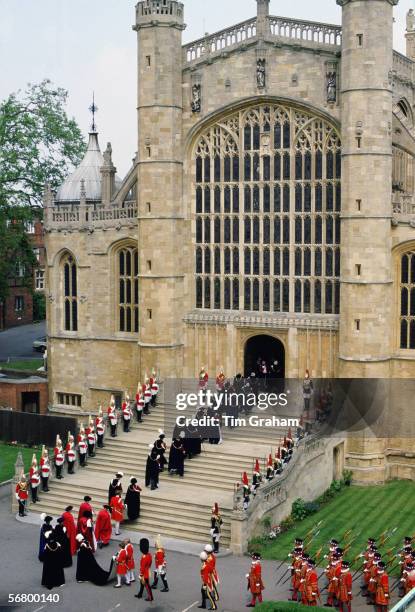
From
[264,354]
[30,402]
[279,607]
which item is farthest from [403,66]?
[279,607]

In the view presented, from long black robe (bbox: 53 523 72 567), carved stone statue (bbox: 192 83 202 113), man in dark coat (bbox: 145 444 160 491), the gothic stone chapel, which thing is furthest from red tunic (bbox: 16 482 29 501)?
carved stone statue (bbox: 192 83 202 113)

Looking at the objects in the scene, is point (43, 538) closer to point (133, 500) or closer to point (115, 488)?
point (115, 488)

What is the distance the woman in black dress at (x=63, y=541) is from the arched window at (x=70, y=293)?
18271 millimetres

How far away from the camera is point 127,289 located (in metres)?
43.6

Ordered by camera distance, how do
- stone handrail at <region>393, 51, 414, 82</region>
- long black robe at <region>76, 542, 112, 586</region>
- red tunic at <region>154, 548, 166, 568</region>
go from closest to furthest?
1. red tunic at <region>154, 548, 166, 568</region>
2. long black robe at <region>76, 542, 112, 586</region>
3. stone handrail at <region>393, 51, 414, 82</region>

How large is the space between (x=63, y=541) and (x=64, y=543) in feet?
0.41

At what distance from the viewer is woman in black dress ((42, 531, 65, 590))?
26547mm

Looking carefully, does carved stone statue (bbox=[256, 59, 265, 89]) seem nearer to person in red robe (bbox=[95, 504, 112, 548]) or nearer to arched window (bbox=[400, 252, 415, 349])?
arched window (bbox=[400, 252, 415, 349])

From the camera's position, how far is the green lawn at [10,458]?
126 ft

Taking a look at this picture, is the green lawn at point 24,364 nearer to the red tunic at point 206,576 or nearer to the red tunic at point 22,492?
the red tunic at point 22,492

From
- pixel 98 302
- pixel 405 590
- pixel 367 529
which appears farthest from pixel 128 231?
pixel 405 590

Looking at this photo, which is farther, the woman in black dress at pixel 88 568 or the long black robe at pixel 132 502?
the long black robe at pixel 132 502

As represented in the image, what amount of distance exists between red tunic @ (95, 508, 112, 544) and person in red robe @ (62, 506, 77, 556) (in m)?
0.82

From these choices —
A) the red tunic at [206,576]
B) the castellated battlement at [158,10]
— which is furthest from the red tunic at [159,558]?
the castellated battlement at [158,10]
